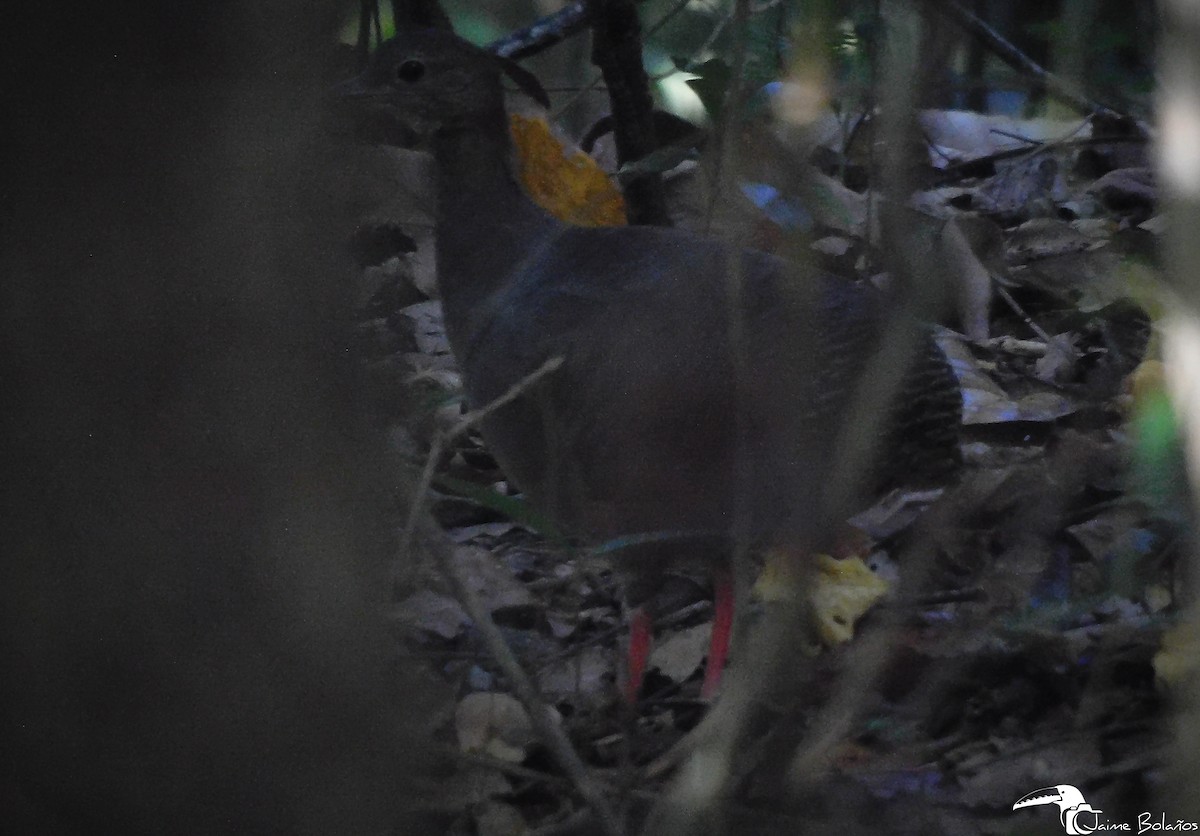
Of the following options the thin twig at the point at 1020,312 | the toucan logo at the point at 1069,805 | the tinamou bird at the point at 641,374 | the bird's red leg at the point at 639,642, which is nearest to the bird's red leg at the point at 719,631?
the tinamou bird at the point at 641,374

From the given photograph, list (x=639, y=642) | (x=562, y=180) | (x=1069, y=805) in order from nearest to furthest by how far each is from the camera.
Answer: (x=1069, y=805), (x=639, y=642), (x=562, y=180)

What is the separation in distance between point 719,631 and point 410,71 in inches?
57.7

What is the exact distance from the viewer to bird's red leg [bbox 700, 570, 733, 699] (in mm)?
2805

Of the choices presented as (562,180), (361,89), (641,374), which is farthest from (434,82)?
(641,374)

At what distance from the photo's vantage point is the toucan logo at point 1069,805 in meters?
1.94

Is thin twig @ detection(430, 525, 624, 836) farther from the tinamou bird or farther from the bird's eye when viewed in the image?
the bird's eye

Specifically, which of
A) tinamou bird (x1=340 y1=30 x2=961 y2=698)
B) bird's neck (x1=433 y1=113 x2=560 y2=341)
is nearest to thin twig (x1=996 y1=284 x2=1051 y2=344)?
tinamou bird (x1=340 y1=30 x2=961 y2=698)

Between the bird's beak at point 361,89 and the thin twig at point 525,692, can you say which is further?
the bird's beak at point 361,89

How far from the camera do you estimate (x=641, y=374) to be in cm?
275

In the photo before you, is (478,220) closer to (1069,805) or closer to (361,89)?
(361,89)

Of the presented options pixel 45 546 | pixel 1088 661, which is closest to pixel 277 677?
pixel 45 546

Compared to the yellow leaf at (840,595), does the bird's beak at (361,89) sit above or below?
above

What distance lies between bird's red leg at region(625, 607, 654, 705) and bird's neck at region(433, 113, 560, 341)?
74 cm

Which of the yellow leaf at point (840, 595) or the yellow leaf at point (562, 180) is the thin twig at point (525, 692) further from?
the yellow leaf at point (562, 180)
